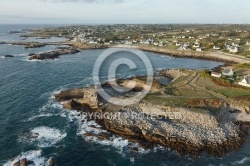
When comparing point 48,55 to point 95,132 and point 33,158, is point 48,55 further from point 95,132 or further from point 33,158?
point 33,158

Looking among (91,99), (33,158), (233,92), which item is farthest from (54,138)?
(233,92)

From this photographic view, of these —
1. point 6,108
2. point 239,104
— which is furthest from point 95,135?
point 239,104

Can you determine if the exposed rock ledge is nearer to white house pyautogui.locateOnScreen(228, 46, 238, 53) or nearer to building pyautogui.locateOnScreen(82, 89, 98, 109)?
building pyautogui.locateOnScreen(82, 89, 98, 109)

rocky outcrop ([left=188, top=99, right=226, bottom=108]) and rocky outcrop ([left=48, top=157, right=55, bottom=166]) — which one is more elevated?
rocky outcrop ([left=188, top=99, right=226, bottom=108])

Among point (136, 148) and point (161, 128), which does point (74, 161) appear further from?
point (161, 128)

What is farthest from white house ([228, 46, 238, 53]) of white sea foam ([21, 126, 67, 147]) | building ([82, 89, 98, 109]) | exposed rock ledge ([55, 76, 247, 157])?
white sea foam ([21, 126, 67, 147])

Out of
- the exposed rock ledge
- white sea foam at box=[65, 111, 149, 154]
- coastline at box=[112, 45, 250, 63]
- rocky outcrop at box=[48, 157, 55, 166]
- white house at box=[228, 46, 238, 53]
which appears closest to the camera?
rocky outcrop at box=[48, 157, 55, 166]
